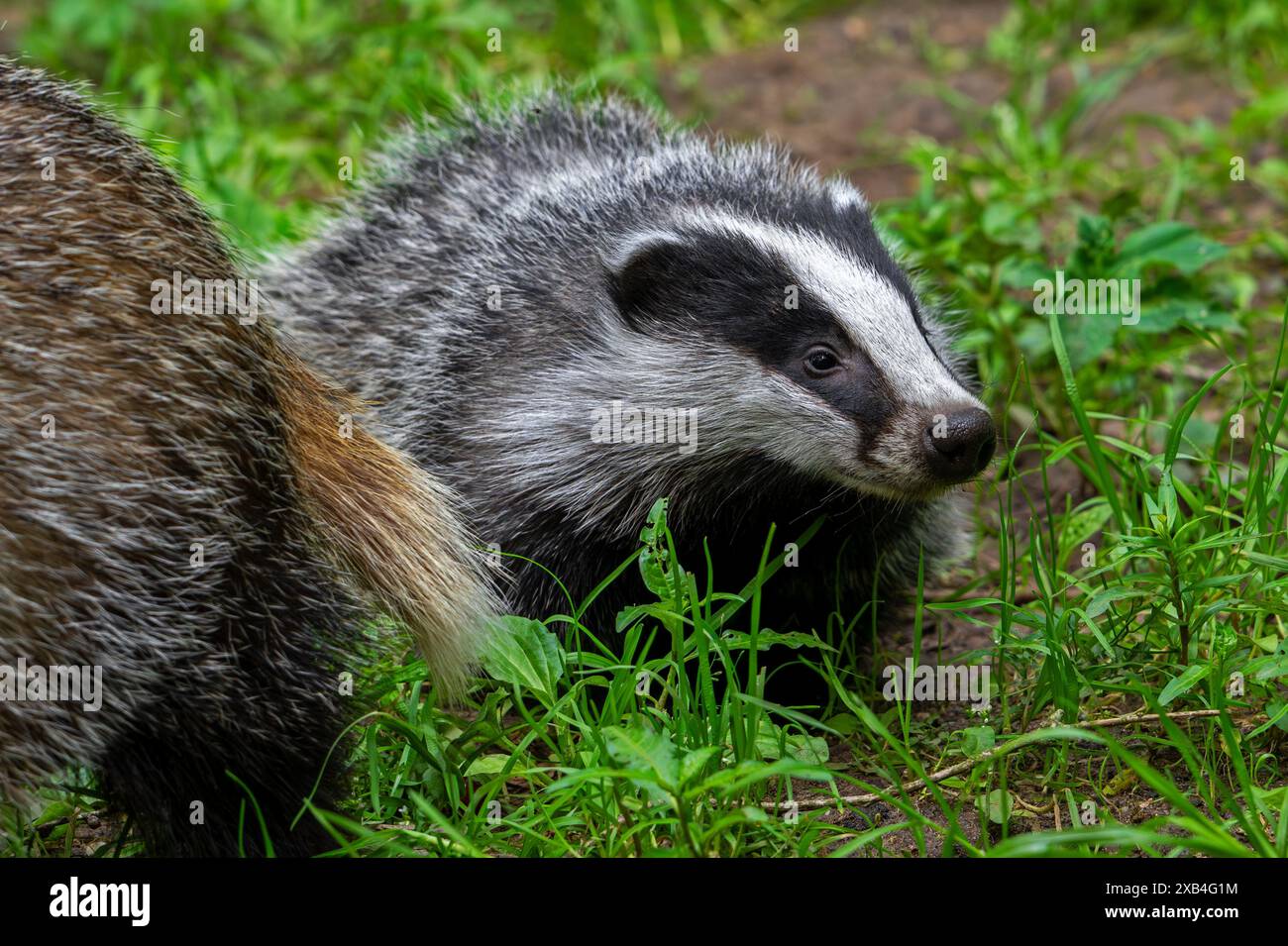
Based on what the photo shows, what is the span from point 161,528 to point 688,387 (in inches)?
77.2

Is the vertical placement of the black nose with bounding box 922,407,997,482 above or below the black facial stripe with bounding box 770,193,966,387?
below

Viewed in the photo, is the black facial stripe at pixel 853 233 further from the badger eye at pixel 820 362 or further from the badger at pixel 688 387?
the badger eye at pixel 820 362

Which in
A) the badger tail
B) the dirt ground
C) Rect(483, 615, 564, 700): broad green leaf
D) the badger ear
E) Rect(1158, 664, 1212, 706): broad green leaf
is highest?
the dirt ground

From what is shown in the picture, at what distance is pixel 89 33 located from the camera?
344 inches

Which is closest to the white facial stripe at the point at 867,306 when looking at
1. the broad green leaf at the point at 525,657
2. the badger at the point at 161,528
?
the broad green leaf at the point at 525,657

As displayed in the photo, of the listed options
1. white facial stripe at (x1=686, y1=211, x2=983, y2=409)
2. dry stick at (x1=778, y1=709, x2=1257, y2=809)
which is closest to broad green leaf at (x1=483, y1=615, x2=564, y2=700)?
dry stick at (x1=778, y1=709, x2=1257, y2=809)

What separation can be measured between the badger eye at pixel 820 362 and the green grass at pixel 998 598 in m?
0.62

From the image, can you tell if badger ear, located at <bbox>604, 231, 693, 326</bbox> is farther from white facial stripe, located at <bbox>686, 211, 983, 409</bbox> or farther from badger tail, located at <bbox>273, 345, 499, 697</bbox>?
badger tail, located at <bbox>273, 345, 499, 697</bbox>

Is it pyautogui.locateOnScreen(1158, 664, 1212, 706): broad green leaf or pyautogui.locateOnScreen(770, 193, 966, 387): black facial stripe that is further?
pyautogui.locateOnScreen(770, 193, 966, 387): black facial stripe

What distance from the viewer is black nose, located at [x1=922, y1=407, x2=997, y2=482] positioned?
15.0 feet

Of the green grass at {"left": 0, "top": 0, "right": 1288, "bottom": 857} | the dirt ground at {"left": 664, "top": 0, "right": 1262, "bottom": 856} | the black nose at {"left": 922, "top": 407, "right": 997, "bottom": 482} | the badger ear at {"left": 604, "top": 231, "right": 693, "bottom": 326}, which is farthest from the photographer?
the dirt ground at {"left": 664, "top": 0, "right": 1262, "bottom": 856}

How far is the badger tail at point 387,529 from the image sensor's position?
4.07m

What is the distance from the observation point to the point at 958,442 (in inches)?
180
